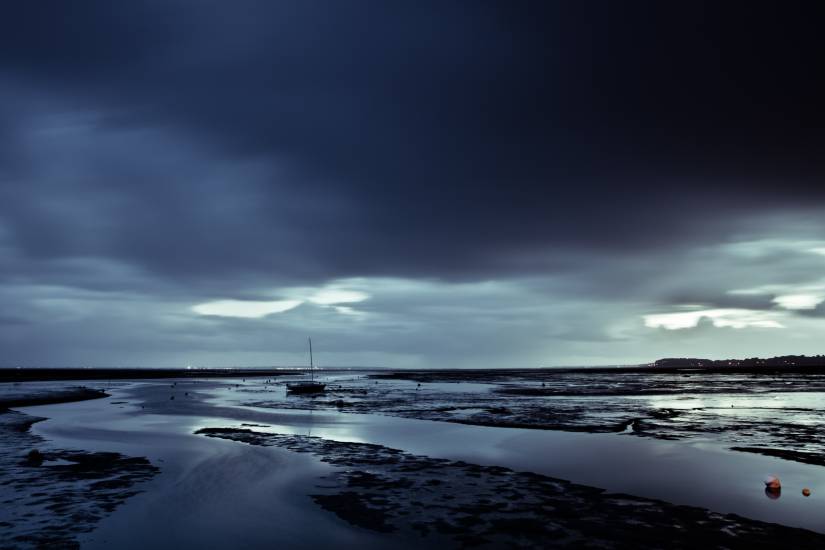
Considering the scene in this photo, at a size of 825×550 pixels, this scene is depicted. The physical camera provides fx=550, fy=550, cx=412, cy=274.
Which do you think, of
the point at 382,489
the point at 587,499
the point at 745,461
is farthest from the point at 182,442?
the point at 745,461

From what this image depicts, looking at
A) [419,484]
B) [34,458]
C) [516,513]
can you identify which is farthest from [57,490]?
[516,513]

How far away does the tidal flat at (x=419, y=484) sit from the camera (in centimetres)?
1312

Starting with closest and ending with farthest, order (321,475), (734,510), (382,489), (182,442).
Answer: (734,510), (382,489), (321,475), (182,442)

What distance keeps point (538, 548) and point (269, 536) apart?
20.8 feet

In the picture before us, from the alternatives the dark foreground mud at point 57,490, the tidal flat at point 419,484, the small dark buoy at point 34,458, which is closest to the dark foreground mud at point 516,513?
the tidal flat at point 419,484

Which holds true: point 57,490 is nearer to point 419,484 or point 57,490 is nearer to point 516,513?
point 419,484

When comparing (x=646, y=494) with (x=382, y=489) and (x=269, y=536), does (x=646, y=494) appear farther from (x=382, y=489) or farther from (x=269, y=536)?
(x=269, y=536)

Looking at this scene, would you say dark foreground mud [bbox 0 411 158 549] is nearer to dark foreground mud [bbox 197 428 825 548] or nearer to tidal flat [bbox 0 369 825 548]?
tidal flat [bbox 0 369 825 548]

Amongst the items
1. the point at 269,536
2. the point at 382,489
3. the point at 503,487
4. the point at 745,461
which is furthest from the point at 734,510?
the point at 269,536

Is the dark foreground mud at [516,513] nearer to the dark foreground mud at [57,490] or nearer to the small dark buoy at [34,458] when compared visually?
the dark foreground mud at [57,490]

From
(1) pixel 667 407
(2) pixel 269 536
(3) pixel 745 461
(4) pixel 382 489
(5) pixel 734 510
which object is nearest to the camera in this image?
(2) pixel 269 536

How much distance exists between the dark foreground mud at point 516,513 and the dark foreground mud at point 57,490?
6.31 metres

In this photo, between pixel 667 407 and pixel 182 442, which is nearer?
pixel 182 442

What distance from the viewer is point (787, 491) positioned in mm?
16953
